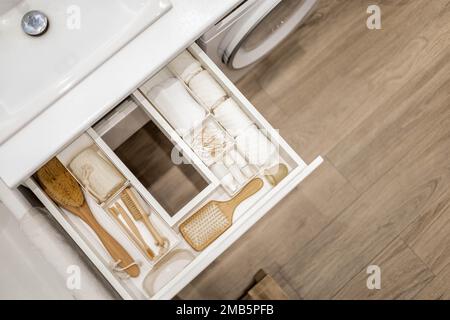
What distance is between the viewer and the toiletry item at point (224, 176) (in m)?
1.08

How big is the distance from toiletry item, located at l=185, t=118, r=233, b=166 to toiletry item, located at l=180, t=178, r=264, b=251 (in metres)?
0.11

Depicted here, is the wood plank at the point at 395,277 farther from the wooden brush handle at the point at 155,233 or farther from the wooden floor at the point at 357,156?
the wooden brush handle at the point at 155,233

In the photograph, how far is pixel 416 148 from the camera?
162cm

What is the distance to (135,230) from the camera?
1065mm

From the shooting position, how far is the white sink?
0.99 m

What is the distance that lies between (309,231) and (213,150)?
0.67m

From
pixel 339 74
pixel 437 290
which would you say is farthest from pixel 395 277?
pixel 339 74

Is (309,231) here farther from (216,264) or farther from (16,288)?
(16,288)

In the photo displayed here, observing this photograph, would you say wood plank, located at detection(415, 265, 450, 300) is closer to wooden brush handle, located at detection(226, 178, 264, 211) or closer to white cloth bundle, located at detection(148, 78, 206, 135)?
wooden brush handle, located at detection(226, 178, 264, 211)

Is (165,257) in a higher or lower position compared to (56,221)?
lower

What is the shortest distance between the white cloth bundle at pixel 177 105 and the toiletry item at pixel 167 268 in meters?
0.30

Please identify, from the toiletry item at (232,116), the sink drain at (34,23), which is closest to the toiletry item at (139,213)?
the toiletry item at (232,116)

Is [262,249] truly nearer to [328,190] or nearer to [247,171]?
[328,190]
